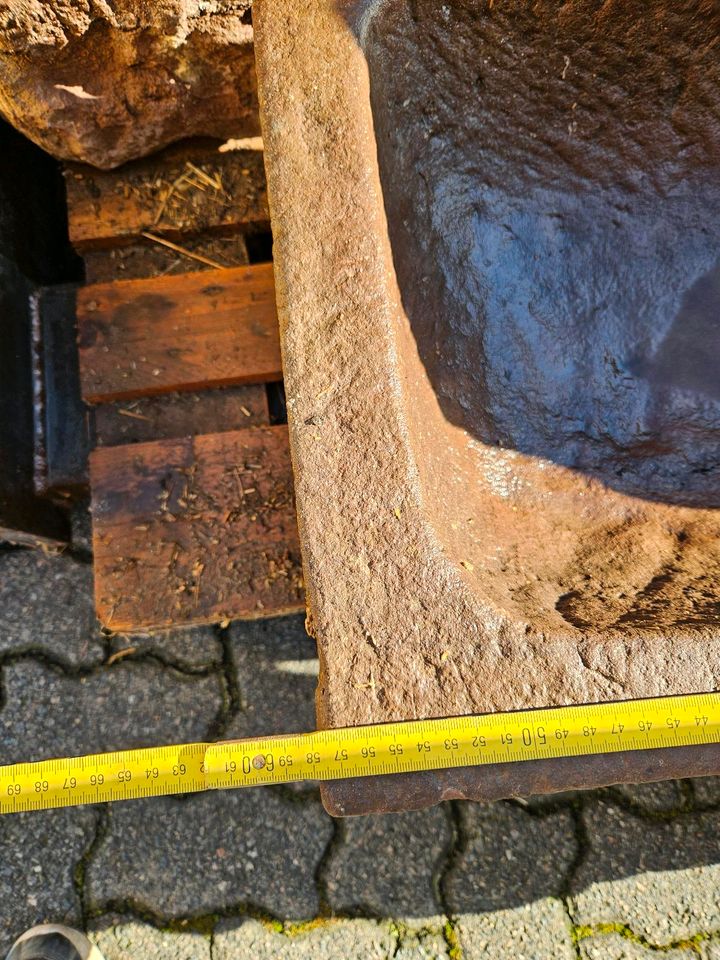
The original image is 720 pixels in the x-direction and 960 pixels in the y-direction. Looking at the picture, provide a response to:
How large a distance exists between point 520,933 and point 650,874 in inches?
14.6

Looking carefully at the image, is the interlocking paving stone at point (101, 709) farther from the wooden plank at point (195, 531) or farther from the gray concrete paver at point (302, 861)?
the wooden plank at point (195, 531)

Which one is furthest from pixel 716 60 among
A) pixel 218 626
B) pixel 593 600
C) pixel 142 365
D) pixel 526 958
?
pixel 526 958

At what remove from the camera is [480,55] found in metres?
1.60

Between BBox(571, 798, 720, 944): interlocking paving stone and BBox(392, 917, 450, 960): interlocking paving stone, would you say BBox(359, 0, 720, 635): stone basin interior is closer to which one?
BBox(571, 798, 720, 944): interlocking paving stone

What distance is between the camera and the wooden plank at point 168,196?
72.3 inches

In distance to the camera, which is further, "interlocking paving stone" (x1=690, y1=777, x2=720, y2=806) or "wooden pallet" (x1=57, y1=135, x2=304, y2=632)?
"interlocking paving stone" (x1=690, y1=777, x2=720, y2=806)

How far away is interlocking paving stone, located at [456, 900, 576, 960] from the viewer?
192 centimetres

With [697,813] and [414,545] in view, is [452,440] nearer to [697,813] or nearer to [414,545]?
[414,545]

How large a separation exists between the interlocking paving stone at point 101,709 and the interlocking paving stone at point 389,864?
1.62 ft

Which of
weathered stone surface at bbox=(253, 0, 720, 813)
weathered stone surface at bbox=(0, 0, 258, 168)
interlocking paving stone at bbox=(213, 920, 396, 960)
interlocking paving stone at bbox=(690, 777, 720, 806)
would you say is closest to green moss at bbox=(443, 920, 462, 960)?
interlocking paving stone at bbox=(213, 920, 396, 960)

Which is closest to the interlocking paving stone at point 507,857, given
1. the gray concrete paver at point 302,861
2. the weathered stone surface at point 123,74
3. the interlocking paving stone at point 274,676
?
the gray concrete paver at point 302,861

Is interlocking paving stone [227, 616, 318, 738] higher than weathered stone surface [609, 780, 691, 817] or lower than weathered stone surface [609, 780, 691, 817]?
higher

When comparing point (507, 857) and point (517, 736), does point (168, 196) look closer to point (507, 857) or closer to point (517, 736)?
point (517, 736)

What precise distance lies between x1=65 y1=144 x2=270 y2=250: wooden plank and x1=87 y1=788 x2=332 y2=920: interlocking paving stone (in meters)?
1.45
